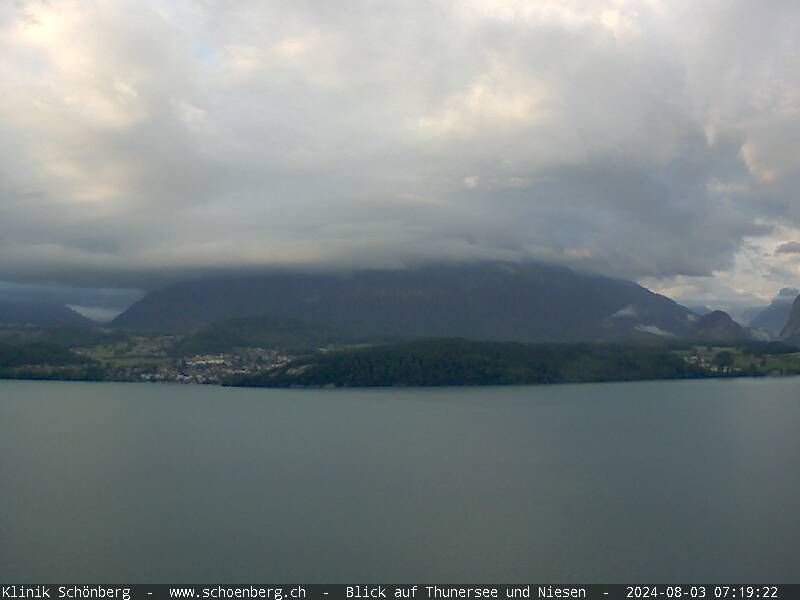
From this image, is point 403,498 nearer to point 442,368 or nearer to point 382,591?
point 382,591

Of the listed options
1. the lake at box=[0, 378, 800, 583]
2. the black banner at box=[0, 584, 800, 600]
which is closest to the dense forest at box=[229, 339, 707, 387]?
the lake at box=[0, 378, 800, 583]

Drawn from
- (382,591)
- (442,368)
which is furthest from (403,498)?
(442,368)

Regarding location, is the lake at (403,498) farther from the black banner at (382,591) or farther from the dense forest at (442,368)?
the dense forest at (442,368)

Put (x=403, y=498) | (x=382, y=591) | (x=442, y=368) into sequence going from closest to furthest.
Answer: (x=382, y=591), (x=403, y=498), (x=442, y=368)

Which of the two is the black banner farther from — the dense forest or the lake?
the dense forest

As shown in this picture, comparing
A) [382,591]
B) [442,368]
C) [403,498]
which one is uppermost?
[442,368]

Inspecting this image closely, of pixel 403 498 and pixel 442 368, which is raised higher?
pixel 442 368

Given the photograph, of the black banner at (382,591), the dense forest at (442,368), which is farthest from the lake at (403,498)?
the dense forest at (442,368)

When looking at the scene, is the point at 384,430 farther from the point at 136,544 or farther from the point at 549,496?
the point at 136,544
